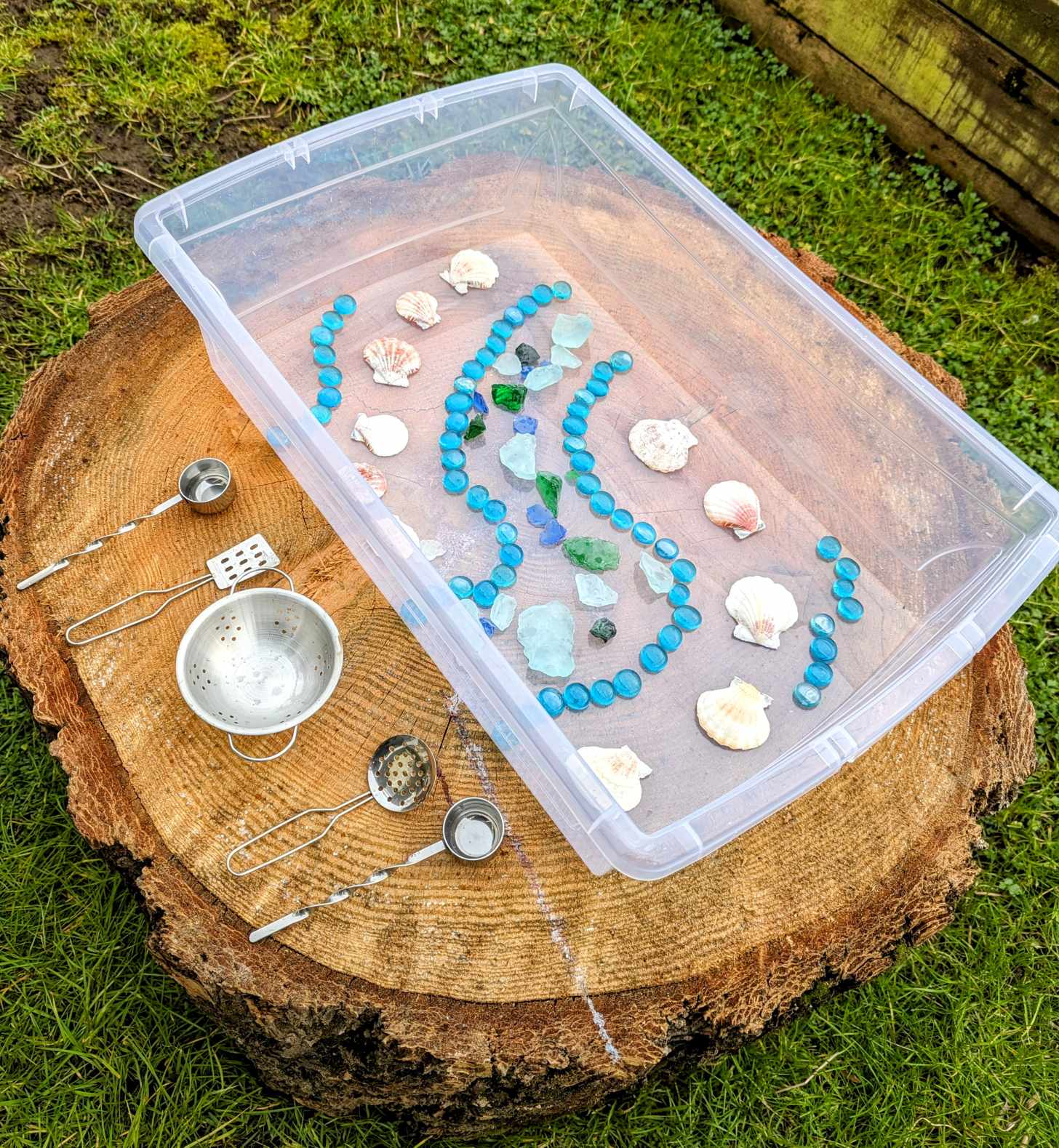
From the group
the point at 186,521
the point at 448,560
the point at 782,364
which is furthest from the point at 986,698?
the point at 186,521

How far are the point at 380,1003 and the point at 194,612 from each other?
675 mm

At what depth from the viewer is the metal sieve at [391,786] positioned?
4.64ft

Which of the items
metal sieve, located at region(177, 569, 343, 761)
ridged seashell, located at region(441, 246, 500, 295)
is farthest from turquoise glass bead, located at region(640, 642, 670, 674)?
ridged seashell, located at region(441, 246, 500, 295)

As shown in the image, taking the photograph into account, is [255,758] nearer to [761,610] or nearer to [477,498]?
[477,498]

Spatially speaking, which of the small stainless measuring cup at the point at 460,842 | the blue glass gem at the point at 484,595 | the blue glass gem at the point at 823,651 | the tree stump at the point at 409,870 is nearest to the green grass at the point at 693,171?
the tree stump at the point at 409,870

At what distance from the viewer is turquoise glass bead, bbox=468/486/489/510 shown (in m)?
1.81

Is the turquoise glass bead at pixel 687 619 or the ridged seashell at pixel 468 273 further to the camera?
the ridged seashell at pixel 468 273

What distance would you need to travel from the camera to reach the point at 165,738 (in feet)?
4.76

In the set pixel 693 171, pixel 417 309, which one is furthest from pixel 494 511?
pixel 693 171

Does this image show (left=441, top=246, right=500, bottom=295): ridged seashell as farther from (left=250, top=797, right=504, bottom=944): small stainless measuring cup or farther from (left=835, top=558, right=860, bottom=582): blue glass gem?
(left=250, top=797, right=504, bottom=944): small stainless measuring cup

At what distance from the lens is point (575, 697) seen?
1.62 m

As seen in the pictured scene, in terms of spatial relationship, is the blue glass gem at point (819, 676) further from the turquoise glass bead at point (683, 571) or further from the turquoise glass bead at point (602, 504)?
the turquoise glass bead at point (602, 504)

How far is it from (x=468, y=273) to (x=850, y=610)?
1027 millimetres

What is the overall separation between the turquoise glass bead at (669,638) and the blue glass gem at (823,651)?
0.80 feet
